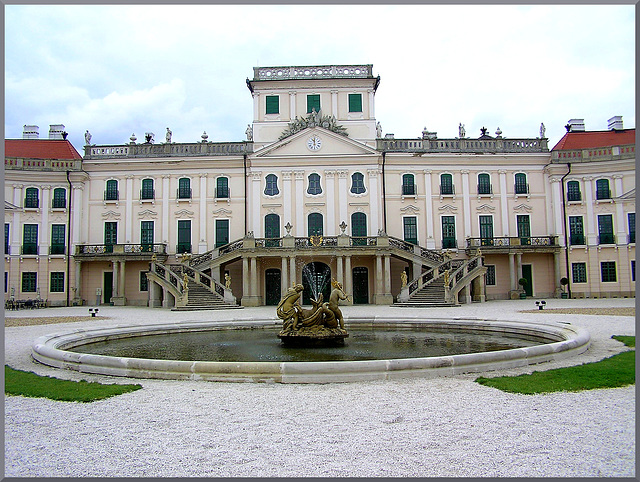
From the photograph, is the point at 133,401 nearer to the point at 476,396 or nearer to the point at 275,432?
the point at 275,432

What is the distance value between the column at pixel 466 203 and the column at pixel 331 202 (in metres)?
9.67

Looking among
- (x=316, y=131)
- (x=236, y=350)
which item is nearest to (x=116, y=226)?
(x=316, y=131)

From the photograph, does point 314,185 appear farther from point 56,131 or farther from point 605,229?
point 56,131

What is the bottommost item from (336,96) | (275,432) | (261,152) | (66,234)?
(275,432)

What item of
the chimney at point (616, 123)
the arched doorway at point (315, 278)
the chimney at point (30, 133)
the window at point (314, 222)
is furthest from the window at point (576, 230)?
the chimney at point (30, 133)

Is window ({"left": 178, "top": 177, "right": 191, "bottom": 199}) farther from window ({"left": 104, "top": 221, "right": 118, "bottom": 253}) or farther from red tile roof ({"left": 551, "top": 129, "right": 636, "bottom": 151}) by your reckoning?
red tile roof ({"left": 551, "top": 129, "right": 636, "bottom": 151})

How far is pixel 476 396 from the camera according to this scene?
25.9ft

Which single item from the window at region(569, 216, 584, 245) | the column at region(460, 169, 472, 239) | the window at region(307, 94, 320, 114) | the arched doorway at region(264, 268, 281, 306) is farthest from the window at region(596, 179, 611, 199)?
the arched doorway at region(264, 268, 281, 306)

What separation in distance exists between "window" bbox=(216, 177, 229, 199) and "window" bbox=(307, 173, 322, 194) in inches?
240

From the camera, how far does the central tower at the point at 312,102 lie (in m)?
38.4

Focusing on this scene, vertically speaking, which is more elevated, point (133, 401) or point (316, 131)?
point (316, 131)

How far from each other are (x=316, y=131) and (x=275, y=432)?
3242 cm

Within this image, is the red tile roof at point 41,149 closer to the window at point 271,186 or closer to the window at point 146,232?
the window at point 146,232

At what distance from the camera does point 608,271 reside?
36375 millimetres
